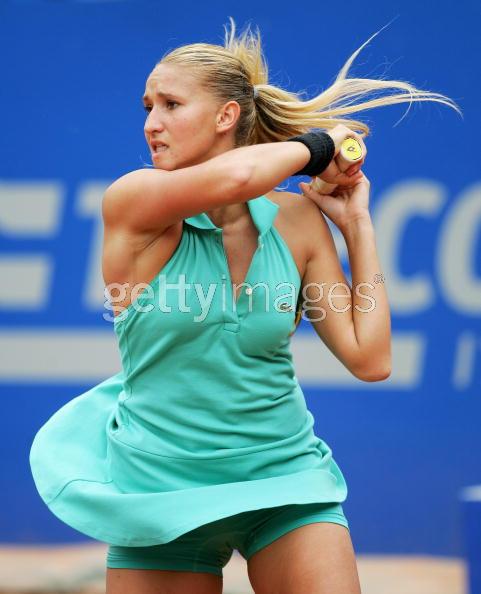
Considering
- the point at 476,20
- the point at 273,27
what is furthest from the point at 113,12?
the point at 476,20

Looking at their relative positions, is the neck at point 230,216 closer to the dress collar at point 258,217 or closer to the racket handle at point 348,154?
the dress collar at point 258,217

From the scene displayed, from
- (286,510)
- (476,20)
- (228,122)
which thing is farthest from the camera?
(476,20)

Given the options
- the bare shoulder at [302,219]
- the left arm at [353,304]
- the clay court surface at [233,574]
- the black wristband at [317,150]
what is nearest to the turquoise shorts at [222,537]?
the left arm at [353,304]

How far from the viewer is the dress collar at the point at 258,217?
2.54m

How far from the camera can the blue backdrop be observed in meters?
4.88

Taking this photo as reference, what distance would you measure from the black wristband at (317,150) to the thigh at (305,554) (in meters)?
0.76

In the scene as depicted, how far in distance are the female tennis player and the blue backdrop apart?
2.28m

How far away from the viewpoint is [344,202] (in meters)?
2.76

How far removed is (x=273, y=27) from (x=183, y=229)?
2650mm

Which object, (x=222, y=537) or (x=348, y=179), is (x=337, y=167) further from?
(x=222, y=537)

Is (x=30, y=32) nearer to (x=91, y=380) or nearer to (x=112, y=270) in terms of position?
(x=91, y=380)

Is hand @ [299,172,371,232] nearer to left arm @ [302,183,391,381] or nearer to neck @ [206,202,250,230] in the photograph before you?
left arm @ [302,183,391,381]

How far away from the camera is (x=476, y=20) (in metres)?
4.85

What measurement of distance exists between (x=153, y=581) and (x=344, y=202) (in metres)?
1.01
